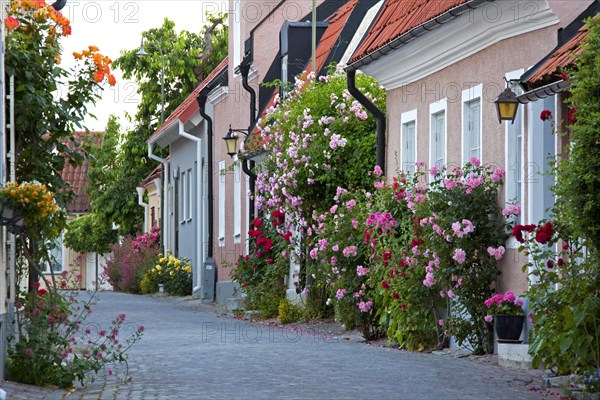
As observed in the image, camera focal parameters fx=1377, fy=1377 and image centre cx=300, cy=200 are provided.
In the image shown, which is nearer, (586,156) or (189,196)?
(586,156)

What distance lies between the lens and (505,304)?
14.8 meters

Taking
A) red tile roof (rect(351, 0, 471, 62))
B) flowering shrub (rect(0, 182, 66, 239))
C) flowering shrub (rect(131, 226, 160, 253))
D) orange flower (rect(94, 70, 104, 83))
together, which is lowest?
flowering shrub (rect(131, 226, 160, 253))

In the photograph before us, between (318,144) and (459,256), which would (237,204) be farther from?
(459,256)

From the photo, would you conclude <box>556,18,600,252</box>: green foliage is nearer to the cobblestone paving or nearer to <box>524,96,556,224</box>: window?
the cobblestone paving

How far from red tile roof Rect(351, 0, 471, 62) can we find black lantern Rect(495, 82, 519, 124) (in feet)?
4.73

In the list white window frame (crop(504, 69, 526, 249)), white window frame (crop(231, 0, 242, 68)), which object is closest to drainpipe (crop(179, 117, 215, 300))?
white window frame (crop(231, 0, 242, 68))

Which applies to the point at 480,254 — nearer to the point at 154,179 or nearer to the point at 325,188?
the point at 325,188

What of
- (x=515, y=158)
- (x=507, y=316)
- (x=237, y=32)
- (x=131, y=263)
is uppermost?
(x=237, y=32)

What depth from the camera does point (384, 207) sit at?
1867 cm

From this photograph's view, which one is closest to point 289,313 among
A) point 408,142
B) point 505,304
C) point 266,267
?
point 266,267

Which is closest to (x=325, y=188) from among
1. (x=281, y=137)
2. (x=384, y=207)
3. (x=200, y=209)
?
(x=281, y=137)

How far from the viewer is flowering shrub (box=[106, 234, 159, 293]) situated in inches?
1716

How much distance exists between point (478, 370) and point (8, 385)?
183 inches

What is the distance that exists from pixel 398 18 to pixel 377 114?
1894 mm
